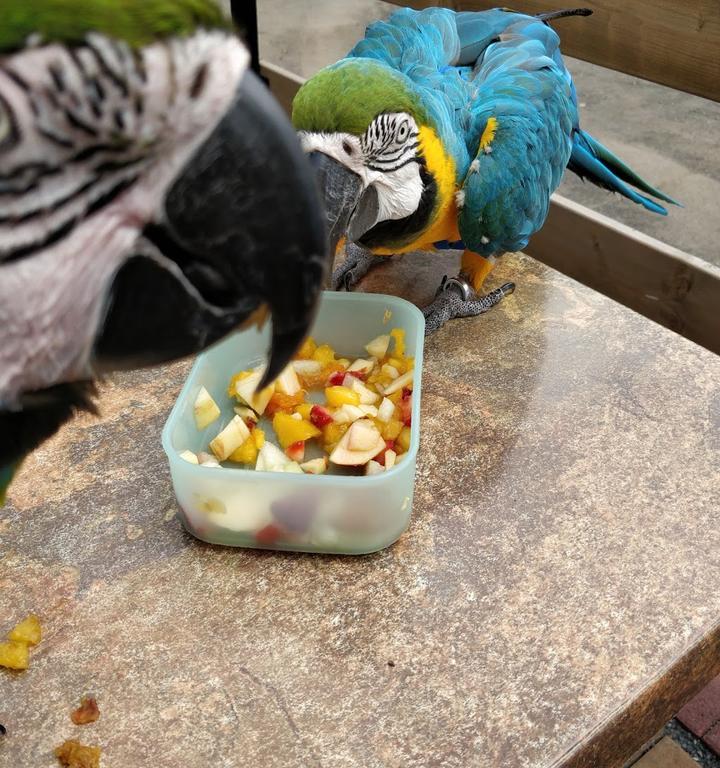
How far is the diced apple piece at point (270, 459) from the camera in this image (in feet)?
3.01

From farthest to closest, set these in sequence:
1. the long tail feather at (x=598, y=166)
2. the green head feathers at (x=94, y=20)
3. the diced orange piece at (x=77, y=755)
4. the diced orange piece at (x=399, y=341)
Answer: the long tail feather at (x=598, y=166) < the diced orange piece at (x=399, y=341) < the diced orange piece at (x=77, y=755) < the green head feathers at (x=94, y=20)

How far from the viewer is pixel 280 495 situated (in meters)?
0.82

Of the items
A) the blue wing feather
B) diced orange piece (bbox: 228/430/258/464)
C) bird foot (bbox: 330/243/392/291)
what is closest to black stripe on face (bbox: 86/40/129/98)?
diced orange piece (bbox: 228/430/258/464)

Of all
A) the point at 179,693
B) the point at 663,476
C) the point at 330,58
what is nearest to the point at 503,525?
the point at 663,476

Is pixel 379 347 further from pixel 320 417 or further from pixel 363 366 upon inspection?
pixel 320 417

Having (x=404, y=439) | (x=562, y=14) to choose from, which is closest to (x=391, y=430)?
(x=404, y=439)

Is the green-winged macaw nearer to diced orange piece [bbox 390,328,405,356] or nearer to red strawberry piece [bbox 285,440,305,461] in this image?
red strawberry piece [bbox 285,440,305,461]

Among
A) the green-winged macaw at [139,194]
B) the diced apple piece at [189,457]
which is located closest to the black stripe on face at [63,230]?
the green-winged macaw at [139,194]

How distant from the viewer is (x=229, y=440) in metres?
0.95

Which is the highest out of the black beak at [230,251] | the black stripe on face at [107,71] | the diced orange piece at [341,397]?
the black stripe on face at [107,71]

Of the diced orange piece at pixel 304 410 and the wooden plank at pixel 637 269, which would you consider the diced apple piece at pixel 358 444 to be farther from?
the wooden plank at pixel 637 269

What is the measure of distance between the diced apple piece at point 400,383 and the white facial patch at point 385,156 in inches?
11.5

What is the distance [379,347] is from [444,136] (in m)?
0.37

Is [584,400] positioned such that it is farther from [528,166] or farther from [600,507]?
[528,166]
